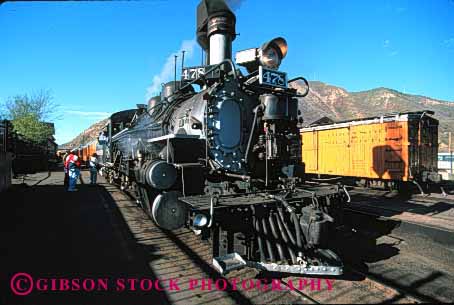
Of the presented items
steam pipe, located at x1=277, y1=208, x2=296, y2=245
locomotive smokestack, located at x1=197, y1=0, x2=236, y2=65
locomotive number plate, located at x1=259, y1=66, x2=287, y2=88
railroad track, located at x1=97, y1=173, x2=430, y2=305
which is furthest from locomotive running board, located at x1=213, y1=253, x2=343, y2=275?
locomotive smokestack, located at x1=197, y1=0, x2=236, y2=65

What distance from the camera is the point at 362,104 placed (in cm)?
9588

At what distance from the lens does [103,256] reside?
5.13m

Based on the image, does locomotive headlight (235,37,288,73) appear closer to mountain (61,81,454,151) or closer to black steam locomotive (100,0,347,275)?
black steam locomotive (100,0,347,275)

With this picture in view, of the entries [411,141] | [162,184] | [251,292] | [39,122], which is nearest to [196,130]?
[162,184]

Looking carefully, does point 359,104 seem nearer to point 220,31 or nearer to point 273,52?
point 220,31

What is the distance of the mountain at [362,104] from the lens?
7957 centimetres

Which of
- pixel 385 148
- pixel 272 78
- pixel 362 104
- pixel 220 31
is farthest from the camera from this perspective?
pixel 362 104

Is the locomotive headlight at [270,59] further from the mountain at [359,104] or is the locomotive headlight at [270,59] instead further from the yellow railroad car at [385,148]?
the mountain at [359,104]

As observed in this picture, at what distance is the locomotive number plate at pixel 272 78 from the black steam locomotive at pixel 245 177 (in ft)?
0.06

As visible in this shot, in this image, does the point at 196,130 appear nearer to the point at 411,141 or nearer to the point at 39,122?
the point at 411,141

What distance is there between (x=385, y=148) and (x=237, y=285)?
1081 cm

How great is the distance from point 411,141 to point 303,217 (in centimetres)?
964

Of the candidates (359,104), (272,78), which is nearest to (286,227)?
(272,78)

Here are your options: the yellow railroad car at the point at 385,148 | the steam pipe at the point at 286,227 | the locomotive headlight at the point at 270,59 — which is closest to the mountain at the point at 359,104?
the yellow railroad car at the point at 385,148
